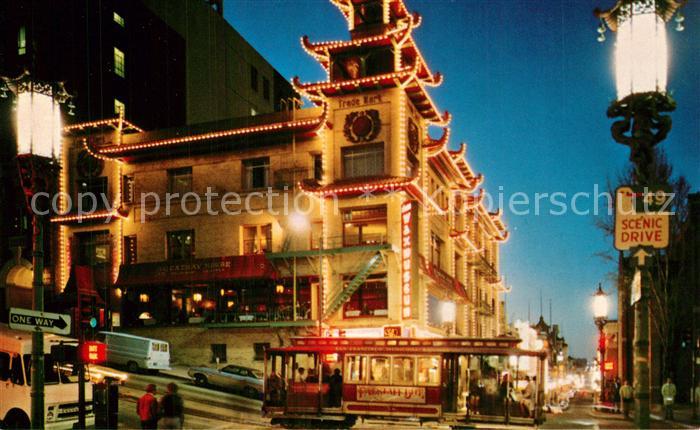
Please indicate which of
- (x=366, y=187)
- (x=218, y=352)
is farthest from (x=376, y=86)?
(x=218, y=352)

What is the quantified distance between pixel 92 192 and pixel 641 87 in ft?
142

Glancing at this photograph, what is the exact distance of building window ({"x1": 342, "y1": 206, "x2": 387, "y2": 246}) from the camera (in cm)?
3997

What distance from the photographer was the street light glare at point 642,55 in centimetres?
909

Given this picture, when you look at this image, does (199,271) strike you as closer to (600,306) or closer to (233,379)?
(233,379)

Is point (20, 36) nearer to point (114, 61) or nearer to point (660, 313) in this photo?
point (114, 61)

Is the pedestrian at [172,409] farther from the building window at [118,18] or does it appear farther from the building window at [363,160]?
the building window at [118,18]

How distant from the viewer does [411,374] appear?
23.7 metres

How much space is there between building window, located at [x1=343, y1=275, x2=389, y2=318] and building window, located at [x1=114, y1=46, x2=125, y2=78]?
32038mm

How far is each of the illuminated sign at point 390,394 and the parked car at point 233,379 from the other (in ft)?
36.4

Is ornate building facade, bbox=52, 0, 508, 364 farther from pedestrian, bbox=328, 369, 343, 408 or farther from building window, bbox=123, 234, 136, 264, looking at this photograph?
pedestrian, bbox=328, 369, 343, 408

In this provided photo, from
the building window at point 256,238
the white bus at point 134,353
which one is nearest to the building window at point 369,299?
the building window at point 256,238

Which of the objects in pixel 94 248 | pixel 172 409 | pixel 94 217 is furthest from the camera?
pixel 94 248

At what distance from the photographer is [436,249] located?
4847cm

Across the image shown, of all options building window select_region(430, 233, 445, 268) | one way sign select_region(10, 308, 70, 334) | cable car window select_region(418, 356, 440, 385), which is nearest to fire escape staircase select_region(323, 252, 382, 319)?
building window select_region(430, 233, 445, 268)
